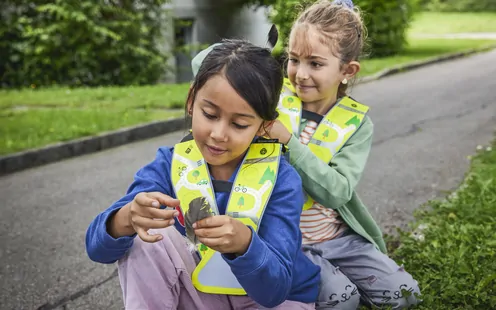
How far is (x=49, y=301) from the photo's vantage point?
126 inches

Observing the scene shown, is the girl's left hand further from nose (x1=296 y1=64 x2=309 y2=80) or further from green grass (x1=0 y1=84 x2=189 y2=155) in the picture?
green grass (x1=0 y1=84 x2=189 y2=155)

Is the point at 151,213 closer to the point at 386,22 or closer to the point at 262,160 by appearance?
the point at 262,160

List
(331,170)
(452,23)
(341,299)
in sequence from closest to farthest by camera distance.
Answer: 1. (331,170)
2. (341,299)
3. (452,23)

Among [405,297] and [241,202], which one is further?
[405,297]

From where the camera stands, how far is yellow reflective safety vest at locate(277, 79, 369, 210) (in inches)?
110

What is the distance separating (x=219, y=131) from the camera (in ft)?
6.77

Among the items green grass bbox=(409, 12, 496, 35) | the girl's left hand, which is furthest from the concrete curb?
green grass bbox=(409, 12, 496, 35)

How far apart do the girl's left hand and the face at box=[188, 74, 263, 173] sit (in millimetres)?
354

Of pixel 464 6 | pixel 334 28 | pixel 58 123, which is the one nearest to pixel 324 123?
pixel 334 28

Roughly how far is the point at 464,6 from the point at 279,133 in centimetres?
4523

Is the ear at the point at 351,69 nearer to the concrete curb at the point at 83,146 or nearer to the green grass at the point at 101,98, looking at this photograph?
the concrete curb at the point at 83,146

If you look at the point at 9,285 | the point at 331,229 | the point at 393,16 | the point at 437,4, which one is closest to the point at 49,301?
the point at 9,285

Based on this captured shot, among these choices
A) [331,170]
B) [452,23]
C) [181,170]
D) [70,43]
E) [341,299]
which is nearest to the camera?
[181,170]

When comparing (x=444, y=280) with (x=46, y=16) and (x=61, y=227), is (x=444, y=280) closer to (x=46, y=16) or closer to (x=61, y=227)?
(x=61, y=227)
